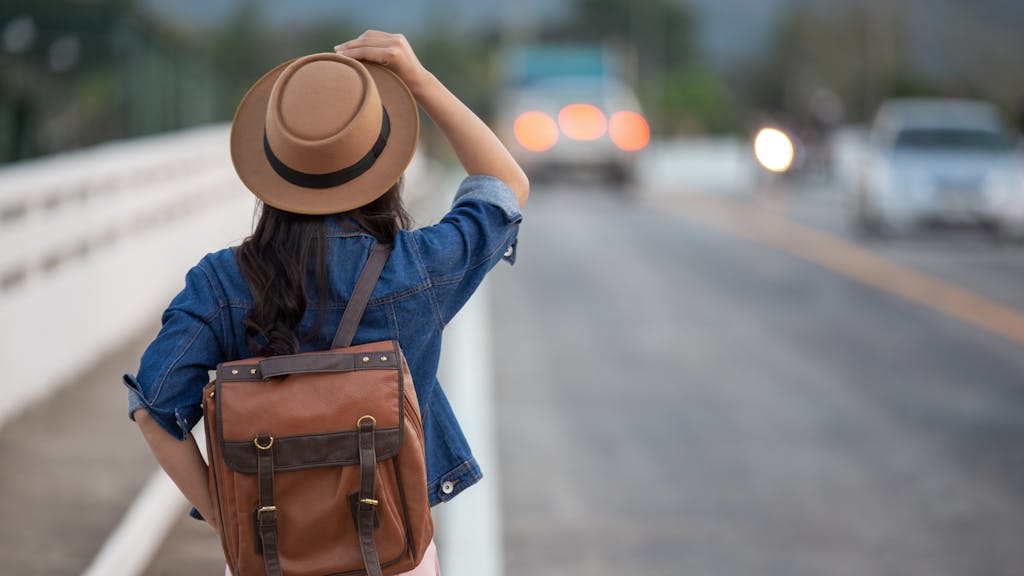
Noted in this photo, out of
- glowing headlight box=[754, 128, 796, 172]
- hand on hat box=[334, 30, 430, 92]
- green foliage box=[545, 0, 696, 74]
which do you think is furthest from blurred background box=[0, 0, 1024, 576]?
green foliage box=[545, 0, 696, 74]

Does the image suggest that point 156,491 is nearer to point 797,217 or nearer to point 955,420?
point 955,420

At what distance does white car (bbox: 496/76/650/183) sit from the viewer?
26.8m

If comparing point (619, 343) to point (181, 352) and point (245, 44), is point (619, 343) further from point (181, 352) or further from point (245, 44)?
point (245, 44)

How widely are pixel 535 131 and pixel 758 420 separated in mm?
18414

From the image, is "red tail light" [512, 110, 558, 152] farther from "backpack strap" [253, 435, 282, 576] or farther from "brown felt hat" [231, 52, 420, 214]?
"backpack strap" [253, 435, 282, 576]

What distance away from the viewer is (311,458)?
8.43ft

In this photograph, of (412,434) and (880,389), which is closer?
(412,434)

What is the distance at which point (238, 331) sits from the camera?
8.83 ft

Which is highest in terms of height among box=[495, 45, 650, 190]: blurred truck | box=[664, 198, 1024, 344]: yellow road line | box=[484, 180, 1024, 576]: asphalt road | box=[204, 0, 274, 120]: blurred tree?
box=[204, 0, 274, 120]: blurred tree

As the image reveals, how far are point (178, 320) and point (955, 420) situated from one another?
6849 millimetres

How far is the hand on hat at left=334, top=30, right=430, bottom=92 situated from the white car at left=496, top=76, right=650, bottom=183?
933 inches

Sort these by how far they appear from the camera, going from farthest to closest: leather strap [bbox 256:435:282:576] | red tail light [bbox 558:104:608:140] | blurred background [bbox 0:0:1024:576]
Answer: red tail light [bbox 558:104:608:140], blurred background [bbox 0:0:1024:576], leather strap [bbox 256:435:282:576]

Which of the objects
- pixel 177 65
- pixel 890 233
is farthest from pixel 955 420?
pixel 177 65

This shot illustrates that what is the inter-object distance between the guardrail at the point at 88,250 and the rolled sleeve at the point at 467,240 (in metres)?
4.90
